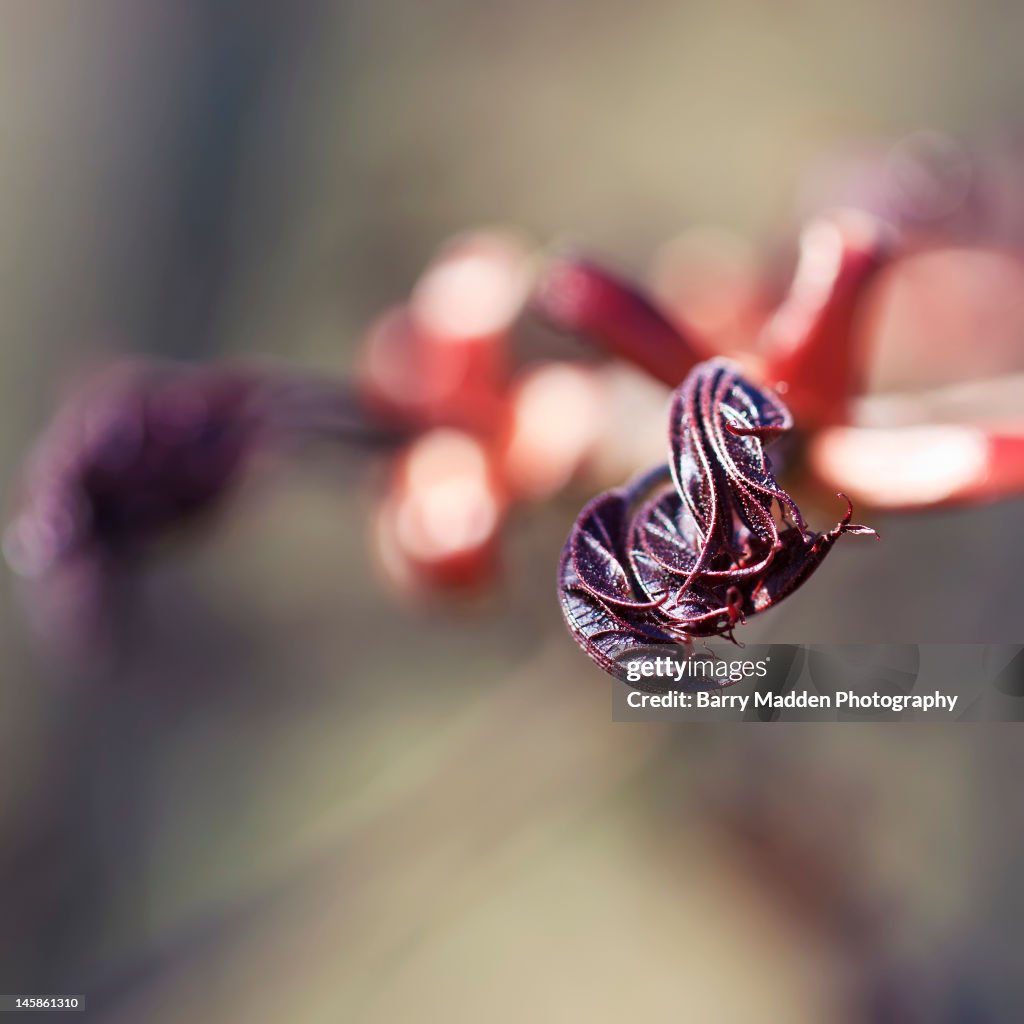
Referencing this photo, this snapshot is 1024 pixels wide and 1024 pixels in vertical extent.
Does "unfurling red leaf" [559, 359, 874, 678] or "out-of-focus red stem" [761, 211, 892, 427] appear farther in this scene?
"out-of-focus red stem" [761, 211, 892, 427]

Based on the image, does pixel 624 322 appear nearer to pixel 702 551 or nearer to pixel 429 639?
pixel 702 551

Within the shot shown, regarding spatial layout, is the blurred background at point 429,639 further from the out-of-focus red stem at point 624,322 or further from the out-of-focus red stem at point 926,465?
the out-of-focus red stem at point 926,465

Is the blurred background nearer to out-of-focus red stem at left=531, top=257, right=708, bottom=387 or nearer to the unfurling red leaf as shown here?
out-of-focus red stem at left=531, top=257, right=708, bottom=387

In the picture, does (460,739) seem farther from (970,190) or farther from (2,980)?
(970,190)

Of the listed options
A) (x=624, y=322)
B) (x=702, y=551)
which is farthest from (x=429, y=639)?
(x=702, y=551)

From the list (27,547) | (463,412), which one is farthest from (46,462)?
(463,412)

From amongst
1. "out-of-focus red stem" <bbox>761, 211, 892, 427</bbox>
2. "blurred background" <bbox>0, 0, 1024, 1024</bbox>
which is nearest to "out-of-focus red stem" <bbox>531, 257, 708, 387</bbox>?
"out-of-focus red stem" <bbox>761, 211, 892, 427</bbox>
